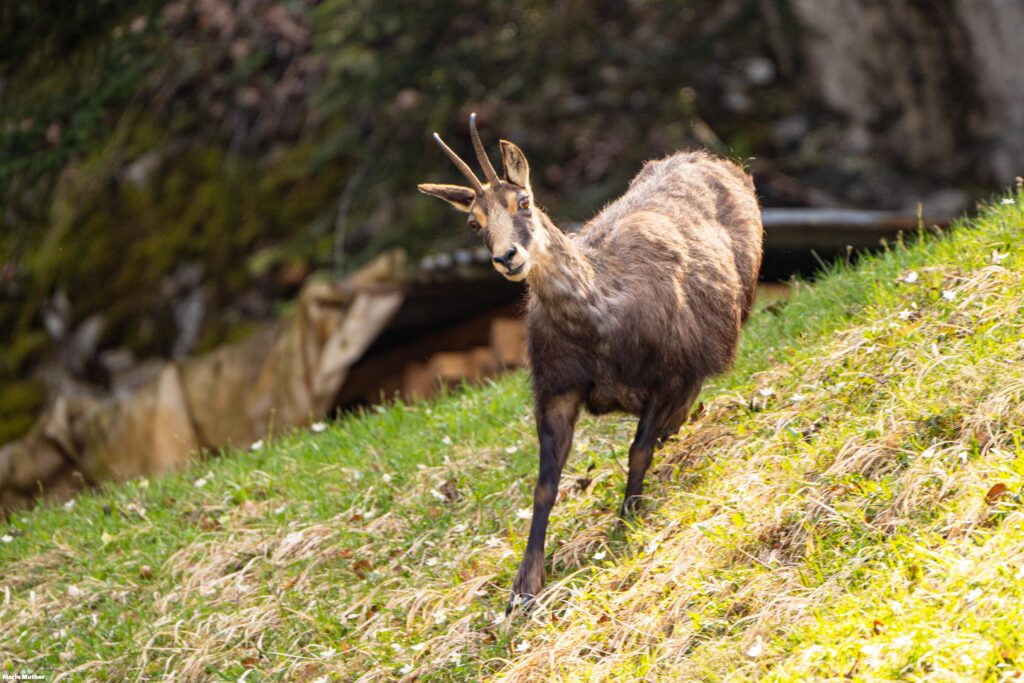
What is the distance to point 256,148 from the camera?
42.7 ft

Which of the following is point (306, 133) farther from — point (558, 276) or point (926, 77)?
point (558, 276)

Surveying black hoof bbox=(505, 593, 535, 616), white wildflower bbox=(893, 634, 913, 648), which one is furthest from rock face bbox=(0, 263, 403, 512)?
white wildflower bbox=(893, 634, 913, 648)

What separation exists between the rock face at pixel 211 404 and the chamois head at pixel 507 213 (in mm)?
5423

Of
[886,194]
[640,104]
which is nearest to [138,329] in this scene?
[640,104]

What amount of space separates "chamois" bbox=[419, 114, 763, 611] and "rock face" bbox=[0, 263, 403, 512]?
4.91 meters

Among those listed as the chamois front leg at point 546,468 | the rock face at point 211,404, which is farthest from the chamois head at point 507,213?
the rock face at point 211,404

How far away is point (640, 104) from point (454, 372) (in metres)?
2.67

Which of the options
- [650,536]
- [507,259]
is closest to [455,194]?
[507,259]

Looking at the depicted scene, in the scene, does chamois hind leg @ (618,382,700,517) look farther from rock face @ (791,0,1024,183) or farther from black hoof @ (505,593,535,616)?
rock face @ (791,0,1024,183)

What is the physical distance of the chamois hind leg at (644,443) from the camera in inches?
223

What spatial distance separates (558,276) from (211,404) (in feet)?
22.3

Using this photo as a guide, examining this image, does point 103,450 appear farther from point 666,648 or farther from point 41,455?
point 666,648

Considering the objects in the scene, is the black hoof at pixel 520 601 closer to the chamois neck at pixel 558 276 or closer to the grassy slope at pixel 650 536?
the grassy slope at pixel 650 536

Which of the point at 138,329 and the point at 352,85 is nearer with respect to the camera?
the point at 352,85
